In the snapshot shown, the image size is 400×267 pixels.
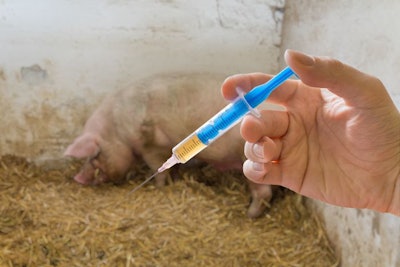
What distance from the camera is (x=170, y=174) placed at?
10.2ft

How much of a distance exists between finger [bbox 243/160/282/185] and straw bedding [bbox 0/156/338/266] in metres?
1.03

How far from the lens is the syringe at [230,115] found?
1.00 meters

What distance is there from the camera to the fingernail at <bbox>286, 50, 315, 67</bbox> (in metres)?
0.91

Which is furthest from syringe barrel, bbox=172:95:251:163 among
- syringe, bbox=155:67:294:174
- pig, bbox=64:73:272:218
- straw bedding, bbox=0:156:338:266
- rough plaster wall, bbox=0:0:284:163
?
rough plaster wall, bbox=0:0:284:163

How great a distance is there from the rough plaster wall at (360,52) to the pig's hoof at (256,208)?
0.97 feet

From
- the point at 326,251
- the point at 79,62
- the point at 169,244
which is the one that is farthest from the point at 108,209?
the point at 326,251

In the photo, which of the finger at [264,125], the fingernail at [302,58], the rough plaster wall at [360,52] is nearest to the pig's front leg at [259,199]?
the rough plaster wall at [360,52]

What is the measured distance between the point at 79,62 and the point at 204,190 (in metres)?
1.17

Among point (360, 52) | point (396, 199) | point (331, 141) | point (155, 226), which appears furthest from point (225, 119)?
point (155, 226)

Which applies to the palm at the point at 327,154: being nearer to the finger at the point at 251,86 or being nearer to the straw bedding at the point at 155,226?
the finger at the point at 251,86

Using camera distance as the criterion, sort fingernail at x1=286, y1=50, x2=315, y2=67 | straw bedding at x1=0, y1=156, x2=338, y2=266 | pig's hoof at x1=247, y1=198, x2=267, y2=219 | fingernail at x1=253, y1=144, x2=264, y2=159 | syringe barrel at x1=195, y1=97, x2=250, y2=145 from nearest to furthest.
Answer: fingernail at x1=286, y1=50, x2=315, y2=67 → syringe barrel at x1=195, y1=97, x2=250, y2=145 → fingernail at x1=253, y1=144, x2=264, y2=159 → straw bedding at x1=0, y1=156, x2=338, y2=266 → pig's hoof at x1=247, y1=198, x2=267, y2=219

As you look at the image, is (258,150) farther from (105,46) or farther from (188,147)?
(105,46)

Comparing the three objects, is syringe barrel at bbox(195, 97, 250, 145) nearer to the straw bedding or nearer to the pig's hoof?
the straw bedding

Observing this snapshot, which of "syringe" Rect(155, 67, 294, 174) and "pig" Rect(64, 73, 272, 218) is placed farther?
"pig" Rect(64, 73, 272, 218)
